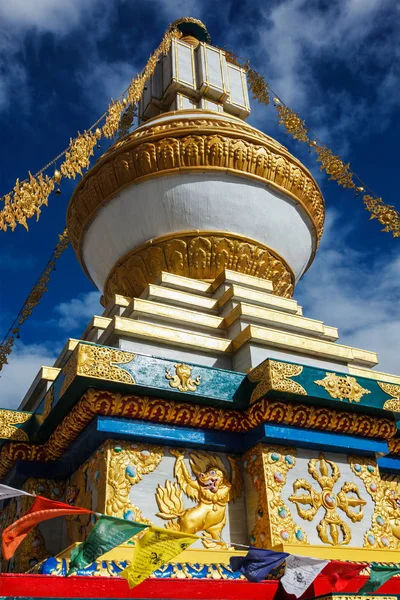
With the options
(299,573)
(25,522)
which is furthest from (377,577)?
(25,522)

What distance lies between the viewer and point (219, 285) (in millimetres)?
8289

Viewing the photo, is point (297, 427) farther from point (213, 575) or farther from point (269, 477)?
point (213, 575)

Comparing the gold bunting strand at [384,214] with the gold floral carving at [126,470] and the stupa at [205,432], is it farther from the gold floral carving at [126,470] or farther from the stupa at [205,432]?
the gold floral carving at [126,470]

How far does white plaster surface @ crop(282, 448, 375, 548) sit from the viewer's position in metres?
5.73

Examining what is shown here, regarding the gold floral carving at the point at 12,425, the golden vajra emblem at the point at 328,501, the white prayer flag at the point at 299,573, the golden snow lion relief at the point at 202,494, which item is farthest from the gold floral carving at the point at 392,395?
the gold floral carving at the point at 12,425

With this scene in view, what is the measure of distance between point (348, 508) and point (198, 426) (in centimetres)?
167

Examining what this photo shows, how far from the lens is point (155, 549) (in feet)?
13.2

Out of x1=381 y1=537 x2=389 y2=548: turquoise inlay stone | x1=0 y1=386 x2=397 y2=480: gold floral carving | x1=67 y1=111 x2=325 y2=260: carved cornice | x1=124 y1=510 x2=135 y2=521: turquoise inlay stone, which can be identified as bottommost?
x1=381 y1=537 x2=389 y2=548: turquoise inlay stone

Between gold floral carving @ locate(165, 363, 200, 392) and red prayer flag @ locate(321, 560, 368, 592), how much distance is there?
196 centimetres

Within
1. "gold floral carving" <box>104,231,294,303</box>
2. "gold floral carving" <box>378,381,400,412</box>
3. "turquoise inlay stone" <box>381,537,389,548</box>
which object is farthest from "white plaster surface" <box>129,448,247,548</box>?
"gold floral carving" <box>104,231,294,303</box>

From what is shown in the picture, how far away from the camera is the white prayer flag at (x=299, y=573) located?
4.35m

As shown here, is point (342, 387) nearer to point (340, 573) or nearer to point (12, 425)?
point (340, 573)

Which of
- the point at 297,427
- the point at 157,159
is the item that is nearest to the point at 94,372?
the point at 297,427

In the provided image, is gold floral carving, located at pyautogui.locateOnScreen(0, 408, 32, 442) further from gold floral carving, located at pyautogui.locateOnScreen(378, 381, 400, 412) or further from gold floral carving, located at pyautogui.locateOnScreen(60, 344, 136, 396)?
gold floral carving, located at pyautogui.locateOnScreen(378, 381, 400, 412)
